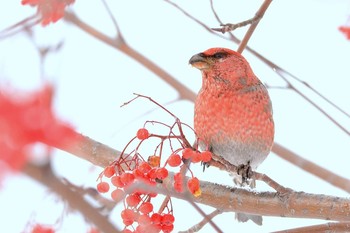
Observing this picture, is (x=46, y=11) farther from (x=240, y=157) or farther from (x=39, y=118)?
(x=240, y=157)

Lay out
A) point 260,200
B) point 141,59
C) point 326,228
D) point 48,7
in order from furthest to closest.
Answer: point 141,59 < point 260,200 < point 326,228 < point 48,7

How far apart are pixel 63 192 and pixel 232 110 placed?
1834mm

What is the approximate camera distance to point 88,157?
201 cm

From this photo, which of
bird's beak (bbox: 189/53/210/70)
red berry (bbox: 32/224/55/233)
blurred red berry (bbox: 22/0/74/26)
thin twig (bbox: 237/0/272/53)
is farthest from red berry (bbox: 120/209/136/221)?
bird's beak (bbox: 189/53/210/70)

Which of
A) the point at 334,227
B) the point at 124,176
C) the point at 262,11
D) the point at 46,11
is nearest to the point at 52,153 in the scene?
the point at 46,11

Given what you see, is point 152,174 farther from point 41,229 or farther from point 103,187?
point 41,229

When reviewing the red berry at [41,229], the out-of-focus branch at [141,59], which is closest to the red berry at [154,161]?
the red berry at [41,229]

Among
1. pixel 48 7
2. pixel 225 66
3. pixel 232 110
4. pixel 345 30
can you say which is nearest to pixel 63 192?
pixel 48 7

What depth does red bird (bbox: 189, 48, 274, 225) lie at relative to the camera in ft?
7.86

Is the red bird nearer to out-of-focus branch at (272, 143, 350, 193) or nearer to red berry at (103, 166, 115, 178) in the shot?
out-of-focus branch at (272, 143, 350, 193)

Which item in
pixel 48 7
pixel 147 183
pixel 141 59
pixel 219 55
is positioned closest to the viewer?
pixel 48 7

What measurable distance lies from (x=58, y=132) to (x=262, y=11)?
5.04 feet

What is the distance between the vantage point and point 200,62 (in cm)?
246

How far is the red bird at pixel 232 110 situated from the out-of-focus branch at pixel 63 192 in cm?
173
